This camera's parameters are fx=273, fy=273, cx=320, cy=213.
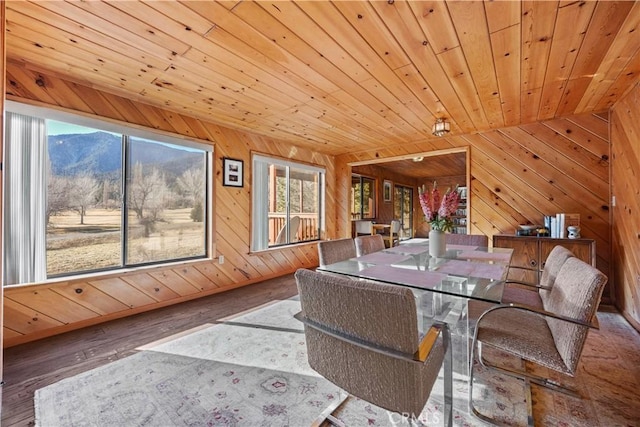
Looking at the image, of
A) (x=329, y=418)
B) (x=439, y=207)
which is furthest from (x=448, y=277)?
(x=329, y=418)

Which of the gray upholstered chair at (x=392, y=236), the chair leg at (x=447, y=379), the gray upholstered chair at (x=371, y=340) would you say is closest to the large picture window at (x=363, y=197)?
the gray upholstered chair at (x=392, y=236)

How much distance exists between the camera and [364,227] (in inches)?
273

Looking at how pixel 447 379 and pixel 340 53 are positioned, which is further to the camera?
pixel 340 53

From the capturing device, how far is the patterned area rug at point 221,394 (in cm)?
148

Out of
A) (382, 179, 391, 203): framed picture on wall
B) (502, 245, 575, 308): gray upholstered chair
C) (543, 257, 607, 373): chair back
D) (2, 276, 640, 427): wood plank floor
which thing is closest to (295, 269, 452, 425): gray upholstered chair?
(543, 257, 607, 373): chair back

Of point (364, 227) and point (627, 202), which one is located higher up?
point (627, 202)

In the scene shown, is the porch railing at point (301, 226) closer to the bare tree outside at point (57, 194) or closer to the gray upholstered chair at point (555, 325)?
the bare tree outside at point (57, 194)

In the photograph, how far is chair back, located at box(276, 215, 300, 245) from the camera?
15.9ft

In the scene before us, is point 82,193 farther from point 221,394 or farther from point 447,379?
point 447,379

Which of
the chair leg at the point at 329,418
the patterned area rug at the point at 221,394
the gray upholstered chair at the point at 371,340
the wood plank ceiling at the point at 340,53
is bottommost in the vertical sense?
the patterned area rug at the point at 221,394

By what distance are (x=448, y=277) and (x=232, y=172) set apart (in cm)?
311

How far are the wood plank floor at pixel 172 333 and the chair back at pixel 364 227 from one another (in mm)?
4150

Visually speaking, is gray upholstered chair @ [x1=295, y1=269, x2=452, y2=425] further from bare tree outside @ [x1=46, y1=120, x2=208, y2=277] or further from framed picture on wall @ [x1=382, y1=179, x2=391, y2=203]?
framed picture on wall @ [x1=382, y1=179, x2=391, y2=203]

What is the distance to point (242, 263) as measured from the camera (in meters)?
3.98
